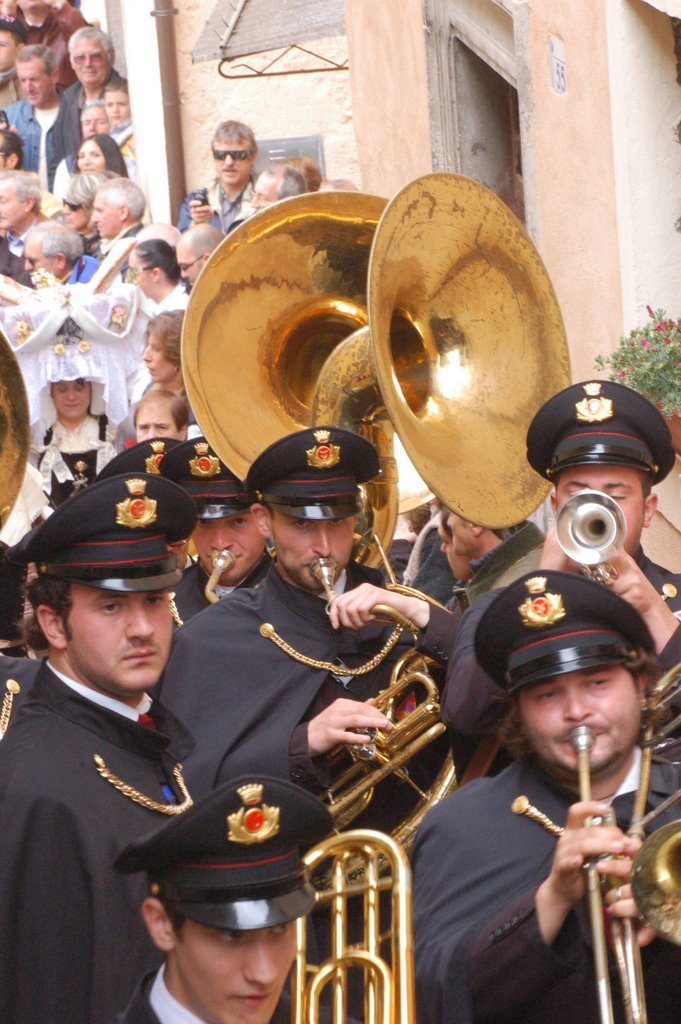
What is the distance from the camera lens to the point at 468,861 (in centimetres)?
386

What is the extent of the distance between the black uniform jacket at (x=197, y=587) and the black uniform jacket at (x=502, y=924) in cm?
261

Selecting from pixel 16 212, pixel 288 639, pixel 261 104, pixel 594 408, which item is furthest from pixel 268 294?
pixel 261 104

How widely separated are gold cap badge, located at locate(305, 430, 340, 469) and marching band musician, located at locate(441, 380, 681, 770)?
2.08ft

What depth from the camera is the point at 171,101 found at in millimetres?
17250

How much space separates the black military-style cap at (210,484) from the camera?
643 cm

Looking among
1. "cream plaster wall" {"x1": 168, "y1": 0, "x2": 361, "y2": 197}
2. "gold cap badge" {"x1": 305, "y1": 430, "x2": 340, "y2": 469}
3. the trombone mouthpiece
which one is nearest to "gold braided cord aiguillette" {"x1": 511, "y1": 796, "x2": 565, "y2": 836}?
the trombone mouthpiece

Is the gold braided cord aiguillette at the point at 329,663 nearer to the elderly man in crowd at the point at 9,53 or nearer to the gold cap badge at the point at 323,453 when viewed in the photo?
the gold cap badge at the point at 323,453

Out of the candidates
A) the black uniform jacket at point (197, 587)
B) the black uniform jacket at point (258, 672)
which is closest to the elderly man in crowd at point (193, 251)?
the black uniform jacket at point (197, 587)

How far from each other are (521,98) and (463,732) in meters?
5.37

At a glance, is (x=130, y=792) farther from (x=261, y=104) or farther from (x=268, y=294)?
(x=261, y=104)

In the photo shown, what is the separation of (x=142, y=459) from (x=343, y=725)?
200 centimetres

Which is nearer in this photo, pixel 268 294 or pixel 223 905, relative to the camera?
pixel 223 905

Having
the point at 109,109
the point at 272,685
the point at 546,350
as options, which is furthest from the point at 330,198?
the point at 109,109

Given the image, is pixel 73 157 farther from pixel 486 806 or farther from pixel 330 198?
pixel 486 806
